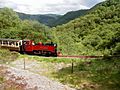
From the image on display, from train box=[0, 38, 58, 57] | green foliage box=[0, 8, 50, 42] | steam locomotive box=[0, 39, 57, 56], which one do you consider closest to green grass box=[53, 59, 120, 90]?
train box=[0, 38, 58, 57]

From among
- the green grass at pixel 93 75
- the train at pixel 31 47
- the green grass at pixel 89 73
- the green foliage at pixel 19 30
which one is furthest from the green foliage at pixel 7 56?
the green foliage at pixel 19 30

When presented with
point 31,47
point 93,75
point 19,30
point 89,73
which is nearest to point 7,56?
point 31,47

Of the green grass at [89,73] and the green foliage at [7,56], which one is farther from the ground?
the green foliage at [7,56]

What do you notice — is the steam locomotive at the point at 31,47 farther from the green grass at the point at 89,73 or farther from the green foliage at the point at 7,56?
the green grass at the point at 89,73

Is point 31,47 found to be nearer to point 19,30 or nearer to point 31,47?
point 31,47

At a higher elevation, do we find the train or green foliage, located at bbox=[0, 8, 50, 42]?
green foliage, located at bbox=[0, 8, 50, 42]

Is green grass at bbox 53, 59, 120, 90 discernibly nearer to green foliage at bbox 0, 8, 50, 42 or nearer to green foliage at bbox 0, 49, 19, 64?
green foliage at bbox 0, 49, 19, 64

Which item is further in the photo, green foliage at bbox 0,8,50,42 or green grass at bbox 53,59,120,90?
green foliage at bbox 0,8,50,42

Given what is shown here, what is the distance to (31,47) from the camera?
153 feet

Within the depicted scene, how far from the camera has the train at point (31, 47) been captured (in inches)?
1795

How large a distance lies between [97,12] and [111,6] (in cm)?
956

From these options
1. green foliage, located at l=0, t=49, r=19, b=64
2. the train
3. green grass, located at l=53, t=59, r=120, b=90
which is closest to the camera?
green grass, located at l=53, t=59, r=120, b=90

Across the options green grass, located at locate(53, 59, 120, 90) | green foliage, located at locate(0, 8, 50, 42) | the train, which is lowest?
green grass, located at locate(53, 59, 120, 90)

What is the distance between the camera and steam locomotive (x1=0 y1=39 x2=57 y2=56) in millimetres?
45616
